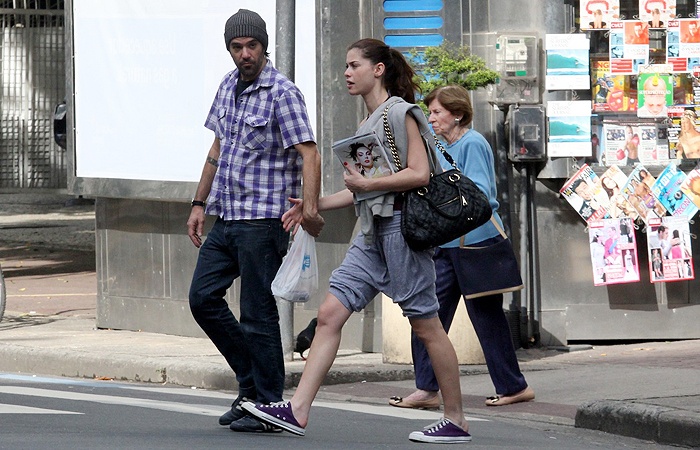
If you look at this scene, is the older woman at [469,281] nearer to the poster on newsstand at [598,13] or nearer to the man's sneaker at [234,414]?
the man's sneaker at [234,414]

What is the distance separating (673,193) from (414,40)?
213 cm

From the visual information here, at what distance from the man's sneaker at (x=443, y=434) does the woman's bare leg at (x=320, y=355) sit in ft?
1.69

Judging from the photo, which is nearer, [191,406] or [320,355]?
[320,355]

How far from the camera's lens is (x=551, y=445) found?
6.03 metres

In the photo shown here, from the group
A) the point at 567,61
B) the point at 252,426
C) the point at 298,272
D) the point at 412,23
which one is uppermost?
the point at 412,23

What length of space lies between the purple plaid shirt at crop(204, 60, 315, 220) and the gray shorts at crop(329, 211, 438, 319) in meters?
0.50

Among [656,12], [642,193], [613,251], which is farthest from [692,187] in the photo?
[656,12]

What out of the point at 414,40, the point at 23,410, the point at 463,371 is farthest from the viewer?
the point at 414,40

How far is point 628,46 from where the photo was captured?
31.8 feet

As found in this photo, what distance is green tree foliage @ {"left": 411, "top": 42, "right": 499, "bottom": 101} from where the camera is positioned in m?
8.91

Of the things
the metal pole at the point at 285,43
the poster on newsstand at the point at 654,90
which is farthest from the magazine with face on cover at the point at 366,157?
the poster on newsstand at the point at 654,90

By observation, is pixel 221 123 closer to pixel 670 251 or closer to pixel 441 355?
pixel 441 355

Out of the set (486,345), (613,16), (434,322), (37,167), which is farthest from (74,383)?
(37,167)

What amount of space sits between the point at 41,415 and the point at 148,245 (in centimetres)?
448
